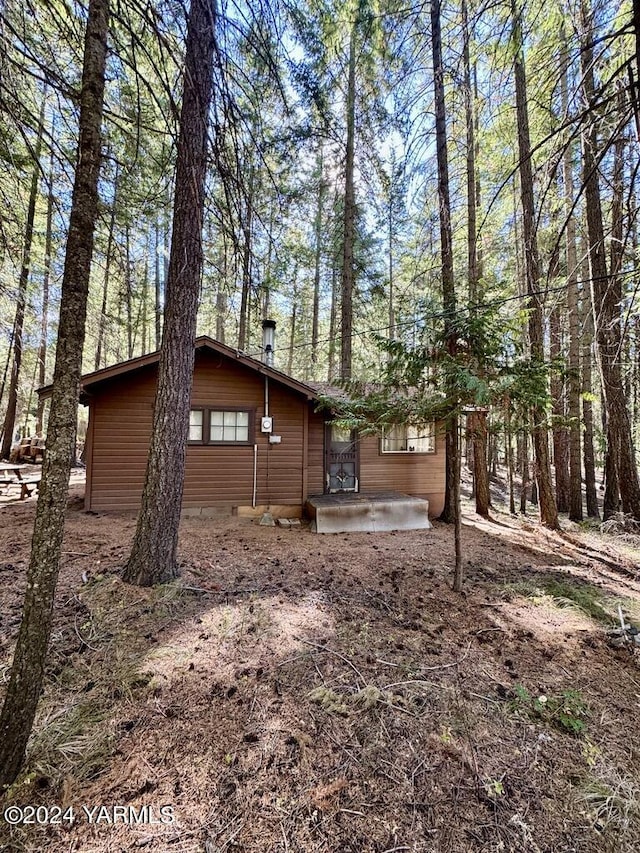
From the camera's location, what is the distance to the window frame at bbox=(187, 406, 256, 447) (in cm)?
753

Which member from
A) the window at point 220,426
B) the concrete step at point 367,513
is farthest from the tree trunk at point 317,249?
the concrete step at point 367,513

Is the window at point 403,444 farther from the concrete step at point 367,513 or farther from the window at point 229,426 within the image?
the window at point 229,426

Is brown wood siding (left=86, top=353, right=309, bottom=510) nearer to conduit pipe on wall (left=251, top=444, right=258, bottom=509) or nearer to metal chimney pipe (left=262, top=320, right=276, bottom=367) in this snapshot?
conduit pipe on wall (left=251, top=444, right=258, bottom=509)

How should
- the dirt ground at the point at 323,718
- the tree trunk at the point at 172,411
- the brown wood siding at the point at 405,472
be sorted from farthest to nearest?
1. the brown wood siding at the point at 405,472
2. the tree trunk at the point at 172,411
3. the dirt ground at the point at 323,718

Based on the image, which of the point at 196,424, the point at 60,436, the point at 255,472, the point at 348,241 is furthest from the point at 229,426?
the point at 60,436

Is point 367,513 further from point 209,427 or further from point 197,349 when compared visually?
point 197,349

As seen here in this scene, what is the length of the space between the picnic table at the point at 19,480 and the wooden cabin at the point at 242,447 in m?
1.59

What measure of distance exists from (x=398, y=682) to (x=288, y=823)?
45.1 inches

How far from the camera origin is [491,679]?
2.57 metres

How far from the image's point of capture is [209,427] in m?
7.63

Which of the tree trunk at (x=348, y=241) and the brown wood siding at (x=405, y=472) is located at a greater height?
the tree trunk at (x=348, y=241)

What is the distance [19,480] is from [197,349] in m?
5.97

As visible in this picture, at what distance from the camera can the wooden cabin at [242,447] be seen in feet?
23.1

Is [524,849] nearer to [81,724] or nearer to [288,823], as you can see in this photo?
[288,823]
